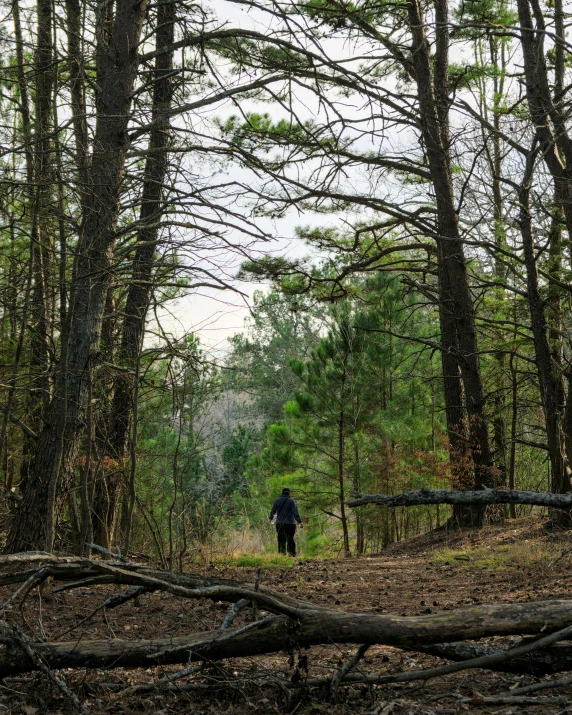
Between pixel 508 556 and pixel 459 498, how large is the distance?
4.91m

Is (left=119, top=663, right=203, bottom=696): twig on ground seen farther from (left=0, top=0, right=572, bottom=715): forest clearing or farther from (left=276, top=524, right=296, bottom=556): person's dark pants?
(left=276, top=524, right=296, bottom=556): person's dark pants

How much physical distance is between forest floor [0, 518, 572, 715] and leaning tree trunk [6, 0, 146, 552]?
3.02 ft

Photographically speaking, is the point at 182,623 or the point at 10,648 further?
the point at 182,623

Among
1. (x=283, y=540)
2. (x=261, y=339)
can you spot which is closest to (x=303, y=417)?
(x=283, y=540)

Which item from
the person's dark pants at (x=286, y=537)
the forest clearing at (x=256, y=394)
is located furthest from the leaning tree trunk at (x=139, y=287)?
the person's dark pants at (x=286, y=537)

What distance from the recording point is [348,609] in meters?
6.16

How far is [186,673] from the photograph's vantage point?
141 inches

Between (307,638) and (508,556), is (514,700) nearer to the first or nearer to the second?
(307,638)

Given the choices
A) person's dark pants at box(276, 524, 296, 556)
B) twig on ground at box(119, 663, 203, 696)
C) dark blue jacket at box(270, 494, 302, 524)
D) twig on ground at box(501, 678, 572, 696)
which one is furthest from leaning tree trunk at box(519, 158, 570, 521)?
twig on ground at box(119, 663, 203, 696)

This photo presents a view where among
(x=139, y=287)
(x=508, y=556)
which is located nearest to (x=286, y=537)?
(x=508, y=556)

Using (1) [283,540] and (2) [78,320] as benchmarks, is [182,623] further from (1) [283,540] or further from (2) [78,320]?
(1) [283,540]

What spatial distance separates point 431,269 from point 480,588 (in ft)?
26.7

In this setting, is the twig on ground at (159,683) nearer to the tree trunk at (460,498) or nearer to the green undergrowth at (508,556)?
the tree trunk at (460,498)

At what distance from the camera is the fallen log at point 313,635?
3.58 m
